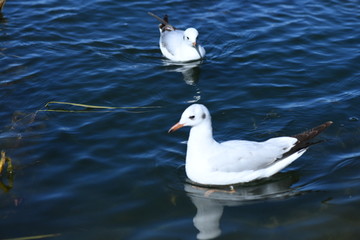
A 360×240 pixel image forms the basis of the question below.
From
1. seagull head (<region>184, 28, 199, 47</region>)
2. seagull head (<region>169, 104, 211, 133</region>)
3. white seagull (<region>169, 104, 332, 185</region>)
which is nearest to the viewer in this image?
seagull head (<region>169, 104, 211, 133</region>)

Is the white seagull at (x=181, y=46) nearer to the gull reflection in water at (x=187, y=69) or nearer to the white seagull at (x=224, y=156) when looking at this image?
the gull reflection in water at (x=187, y=69)

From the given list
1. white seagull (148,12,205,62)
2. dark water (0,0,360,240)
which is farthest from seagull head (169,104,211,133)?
white seagull (148,12,205,62)

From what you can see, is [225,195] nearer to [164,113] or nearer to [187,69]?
[164,113]

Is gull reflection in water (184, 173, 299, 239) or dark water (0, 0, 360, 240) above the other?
dark water (0, 0, 360, 240)

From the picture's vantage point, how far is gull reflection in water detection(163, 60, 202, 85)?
1094 centimetres

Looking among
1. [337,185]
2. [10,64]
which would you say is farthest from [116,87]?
[337,185]

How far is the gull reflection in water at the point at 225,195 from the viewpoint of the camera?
680 cm

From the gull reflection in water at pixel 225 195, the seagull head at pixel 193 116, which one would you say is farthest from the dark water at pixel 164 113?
the seagull head at pixel 193 116

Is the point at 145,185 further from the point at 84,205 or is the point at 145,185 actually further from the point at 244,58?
the point at 244,58

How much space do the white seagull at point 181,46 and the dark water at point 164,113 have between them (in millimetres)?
253

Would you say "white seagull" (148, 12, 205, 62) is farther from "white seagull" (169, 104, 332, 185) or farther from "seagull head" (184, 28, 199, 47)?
"white seagull" (169, 104, 332, 185)

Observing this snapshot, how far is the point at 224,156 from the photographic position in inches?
293

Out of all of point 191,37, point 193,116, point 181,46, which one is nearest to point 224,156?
point 193,116

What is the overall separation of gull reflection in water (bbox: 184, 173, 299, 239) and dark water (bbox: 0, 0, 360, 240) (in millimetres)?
25
